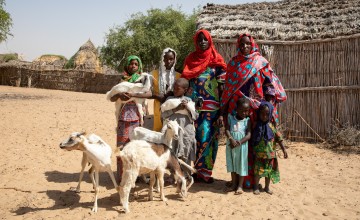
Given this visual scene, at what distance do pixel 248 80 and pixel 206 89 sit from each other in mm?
622

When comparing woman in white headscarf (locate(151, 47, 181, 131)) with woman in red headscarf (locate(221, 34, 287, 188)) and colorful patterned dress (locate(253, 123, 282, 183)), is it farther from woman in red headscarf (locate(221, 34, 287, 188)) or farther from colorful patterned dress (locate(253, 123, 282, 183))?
colorful patterned dress (locate(253, 123, 282, 183))

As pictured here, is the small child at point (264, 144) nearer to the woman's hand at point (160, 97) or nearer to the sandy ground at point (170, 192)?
the sandy ground at point (170, 192)

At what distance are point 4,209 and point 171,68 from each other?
289cm

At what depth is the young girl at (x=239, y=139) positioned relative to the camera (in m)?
4.50

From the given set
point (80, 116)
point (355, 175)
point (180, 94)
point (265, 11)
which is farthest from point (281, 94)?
point (80, 116)

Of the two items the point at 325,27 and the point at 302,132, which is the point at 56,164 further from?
the point at 325,27

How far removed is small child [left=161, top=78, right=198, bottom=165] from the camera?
4.55 metres

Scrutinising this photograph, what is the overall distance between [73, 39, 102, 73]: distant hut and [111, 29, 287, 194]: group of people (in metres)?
23.1

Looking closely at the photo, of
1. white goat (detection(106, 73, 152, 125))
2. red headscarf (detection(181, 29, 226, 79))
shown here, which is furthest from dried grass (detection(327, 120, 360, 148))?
white goat (detection(106, 73, 152, 125))

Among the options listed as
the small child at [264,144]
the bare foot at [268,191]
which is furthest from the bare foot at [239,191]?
the bare foot at [268,191]

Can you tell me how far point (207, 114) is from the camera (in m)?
4.91

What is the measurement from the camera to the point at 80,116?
385 inches

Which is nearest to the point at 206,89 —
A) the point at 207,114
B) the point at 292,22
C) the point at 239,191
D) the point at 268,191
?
the point at 207,114

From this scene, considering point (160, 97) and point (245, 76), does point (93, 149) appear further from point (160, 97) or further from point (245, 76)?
point (245, 76)
